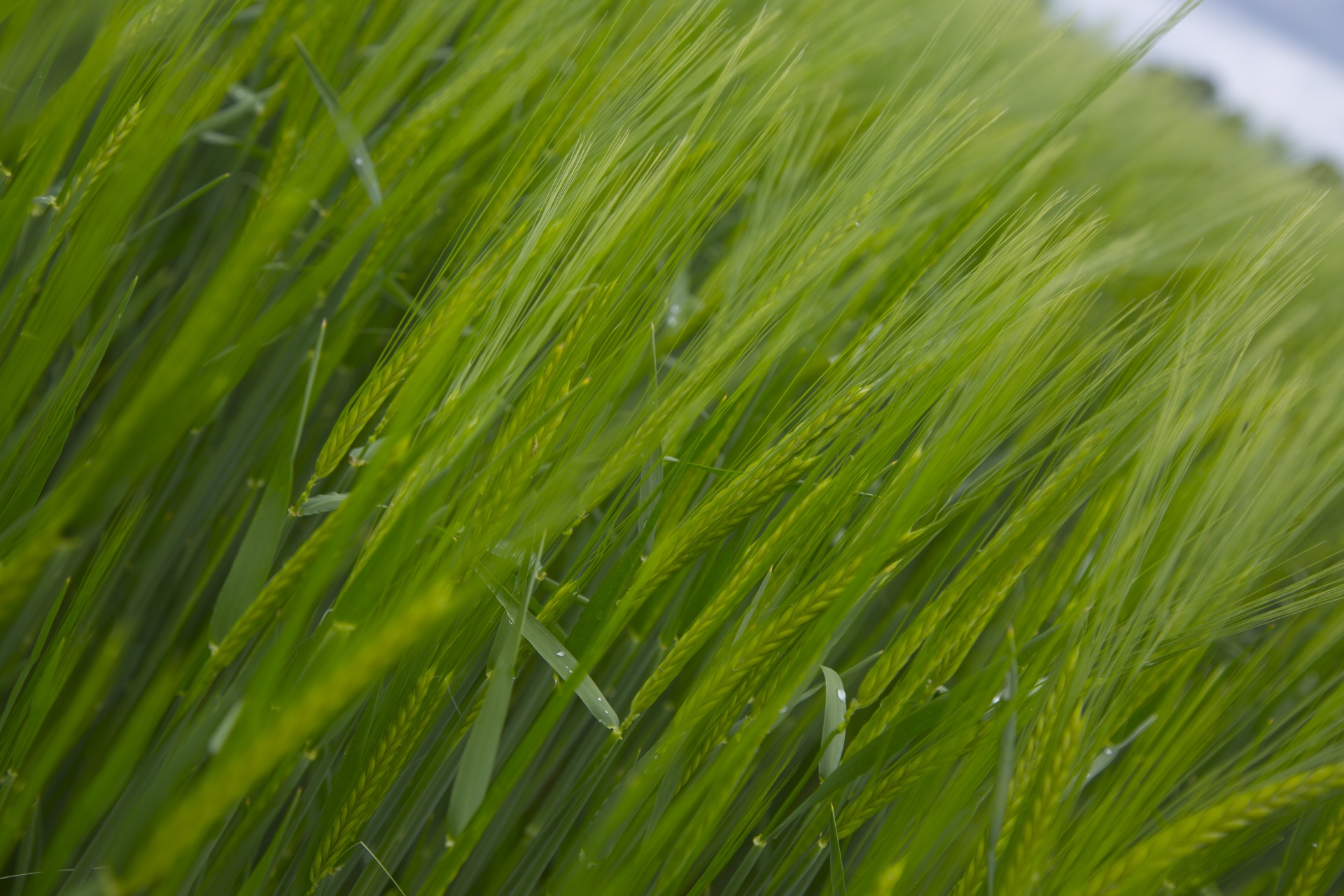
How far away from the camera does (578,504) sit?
0.44 metres

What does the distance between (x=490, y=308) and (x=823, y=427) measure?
0.20 metres

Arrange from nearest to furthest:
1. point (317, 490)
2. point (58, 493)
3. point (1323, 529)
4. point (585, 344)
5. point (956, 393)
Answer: point (58, 493), point (585, 344), point (956, 393), point (317, 490), point (1323, 529)

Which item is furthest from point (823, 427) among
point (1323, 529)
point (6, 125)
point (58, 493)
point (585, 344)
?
point (1323, 529)

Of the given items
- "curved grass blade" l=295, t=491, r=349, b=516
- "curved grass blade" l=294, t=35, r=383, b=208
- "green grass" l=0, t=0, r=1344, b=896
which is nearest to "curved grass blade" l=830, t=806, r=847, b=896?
"green grass" l=0, t=0, r=1344, b=896

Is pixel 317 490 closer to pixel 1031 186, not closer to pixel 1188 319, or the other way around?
pixel 1188 319

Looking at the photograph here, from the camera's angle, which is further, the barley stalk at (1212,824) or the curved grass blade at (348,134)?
the curved grass blade at (348,134)

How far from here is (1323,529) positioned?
117cm

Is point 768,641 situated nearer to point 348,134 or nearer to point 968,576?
point 968,576

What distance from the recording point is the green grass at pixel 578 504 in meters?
0.39

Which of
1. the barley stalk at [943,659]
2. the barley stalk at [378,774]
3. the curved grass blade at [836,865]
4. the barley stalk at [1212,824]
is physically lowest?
the barley stalk at [378,774]

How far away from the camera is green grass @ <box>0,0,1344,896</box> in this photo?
39cm

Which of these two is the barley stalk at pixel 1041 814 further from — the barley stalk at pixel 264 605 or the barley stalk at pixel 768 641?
the barley stalk at pixel 264 605

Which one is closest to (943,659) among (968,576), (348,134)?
(968,576)

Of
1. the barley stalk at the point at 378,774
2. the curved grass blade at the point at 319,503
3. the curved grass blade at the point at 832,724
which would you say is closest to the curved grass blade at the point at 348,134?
the curved grass blade at the point at 319,503
